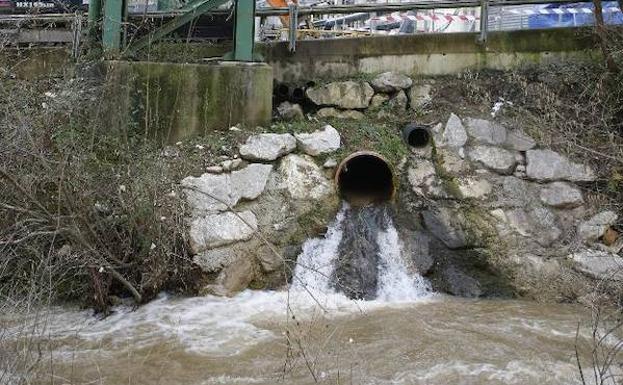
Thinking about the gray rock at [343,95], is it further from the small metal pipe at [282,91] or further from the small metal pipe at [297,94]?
the small metal pipe at [282,91]

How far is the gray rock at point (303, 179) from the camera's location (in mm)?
7809

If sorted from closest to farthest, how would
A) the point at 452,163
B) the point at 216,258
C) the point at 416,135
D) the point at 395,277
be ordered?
the point at 216,258, the point at 395,277, the point at 452,163, the point at 416,135

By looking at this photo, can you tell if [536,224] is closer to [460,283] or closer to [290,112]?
[460,283]

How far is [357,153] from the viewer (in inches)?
320

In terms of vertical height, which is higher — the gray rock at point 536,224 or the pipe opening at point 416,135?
the pipe opening at point 416,135

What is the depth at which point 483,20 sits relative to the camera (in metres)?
9.34

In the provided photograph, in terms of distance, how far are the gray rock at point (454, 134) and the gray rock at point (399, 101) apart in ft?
2.72

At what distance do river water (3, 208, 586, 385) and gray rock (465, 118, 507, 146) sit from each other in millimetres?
2282

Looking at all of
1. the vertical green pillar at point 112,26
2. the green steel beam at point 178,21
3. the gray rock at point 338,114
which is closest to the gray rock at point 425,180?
the gray rock at point 338,114

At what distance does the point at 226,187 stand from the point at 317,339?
8.08 feet

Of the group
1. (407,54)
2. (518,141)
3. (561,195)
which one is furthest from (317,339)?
(407,54)

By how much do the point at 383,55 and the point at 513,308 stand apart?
14.4ft

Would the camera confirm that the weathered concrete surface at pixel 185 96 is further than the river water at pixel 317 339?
Yes

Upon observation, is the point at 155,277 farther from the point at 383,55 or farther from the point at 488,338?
the point at 383,55
